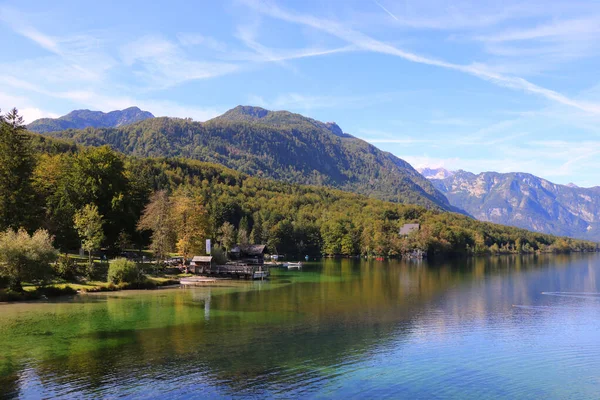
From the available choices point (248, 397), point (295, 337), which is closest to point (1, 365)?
point (248, 397)

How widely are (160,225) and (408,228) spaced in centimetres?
13301

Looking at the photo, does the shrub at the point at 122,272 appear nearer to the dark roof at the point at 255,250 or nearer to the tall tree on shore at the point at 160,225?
the tall tree on shore at the point at 160,225

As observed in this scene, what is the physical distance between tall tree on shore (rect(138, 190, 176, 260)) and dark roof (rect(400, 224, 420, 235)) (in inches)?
4849

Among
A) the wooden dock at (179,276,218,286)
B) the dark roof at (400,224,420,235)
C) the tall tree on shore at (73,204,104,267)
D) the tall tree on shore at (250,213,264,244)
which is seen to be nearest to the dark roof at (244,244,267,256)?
the wooden dock at (179,276,218,286)

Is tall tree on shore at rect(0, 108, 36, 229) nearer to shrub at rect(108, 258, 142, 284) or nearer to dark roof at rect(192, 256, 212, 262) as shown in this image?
shrub at rect(108, 258, 142, 284)

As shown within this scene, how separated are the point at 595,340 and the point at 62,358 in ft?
119

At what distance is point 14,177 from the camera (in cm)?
5788

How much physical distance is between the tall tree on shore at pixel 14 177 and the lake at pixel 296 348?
17100mm

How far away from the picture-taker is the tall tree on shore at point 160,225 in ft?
244

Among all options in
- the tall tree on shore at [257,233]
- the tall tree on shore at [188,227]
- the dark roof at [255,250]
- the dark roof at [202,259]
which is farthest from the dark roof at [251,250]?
the tall tree on shore at [257,233]

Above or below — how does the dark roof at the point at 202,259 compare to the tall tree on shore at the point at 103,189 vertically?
below

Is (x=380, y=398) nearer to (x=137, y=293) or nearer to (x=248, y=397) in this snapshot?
(x=248, y=397)

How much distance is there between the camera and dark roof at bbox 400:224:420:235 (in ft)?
609

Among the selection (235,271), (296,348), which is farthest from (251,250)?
(296,348)
